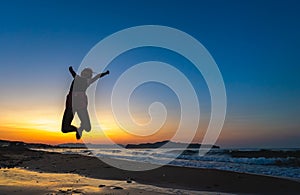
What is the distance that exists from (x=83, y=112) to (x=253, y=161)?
1167 inches

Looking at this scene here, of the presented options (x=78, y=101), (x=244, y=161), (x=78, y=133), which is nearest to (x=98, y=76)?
(x=78, y=101)

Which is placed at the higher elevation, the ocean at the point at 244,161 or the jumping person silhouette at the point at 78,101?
the jumping person silhouette at the point at 78,101

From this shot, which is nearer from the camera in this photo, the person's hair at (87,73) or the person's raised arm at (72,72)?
the person's hair at (87,73)

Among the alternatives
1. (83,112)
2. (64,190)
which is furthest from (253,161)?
(83,112)

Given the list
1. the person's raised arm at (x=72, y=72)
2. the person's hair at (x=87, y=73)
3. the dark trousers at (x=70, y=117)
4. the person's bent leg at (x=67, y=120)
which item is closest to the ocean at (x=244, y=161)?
the dark trousers at (x=70, y=117)

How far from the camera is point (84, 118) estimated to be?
7.92 meters

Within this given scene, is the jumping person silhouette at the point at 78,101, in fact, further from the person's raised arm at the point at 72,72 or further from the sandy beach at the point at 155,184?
the sandy beach at the point at 155,184

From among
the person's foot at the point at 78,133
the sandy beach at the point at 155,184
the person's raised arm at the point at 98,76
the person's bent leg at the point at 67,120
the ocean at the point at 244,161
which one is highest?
the person's raised arm at the point at 98,76

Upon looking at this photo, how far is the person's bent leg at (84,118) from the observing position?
785 cm

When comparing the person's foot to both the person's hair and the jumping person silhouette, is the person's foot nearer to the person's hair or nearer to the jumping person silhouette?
the jumping person silhouette

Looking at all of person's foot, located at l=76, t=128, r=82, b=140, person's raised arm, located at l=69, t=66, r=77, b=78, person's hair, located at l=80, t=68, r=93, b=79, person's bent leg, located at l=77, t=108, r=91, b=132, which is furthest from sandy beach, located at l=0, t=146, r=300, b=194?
person's hair, located at l=80, t=68, r=93, b=79

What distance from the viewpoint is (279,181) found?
19688 mm

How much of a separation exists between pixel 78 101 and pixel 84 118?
0.55 metres

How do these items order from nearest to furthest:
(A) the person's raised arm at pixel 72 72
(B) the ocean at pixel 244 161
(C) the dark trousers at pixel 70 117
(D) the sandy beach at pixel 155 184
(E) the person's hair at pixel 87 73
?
(E) the person's hair at pixel 87 73, (A) the person's raised arm at pixel 72 72, (C) the dark trousers at pixel 70 117, (D) the sandy beach at pixel 155 184, (B) the ocean at pixel 244 161
